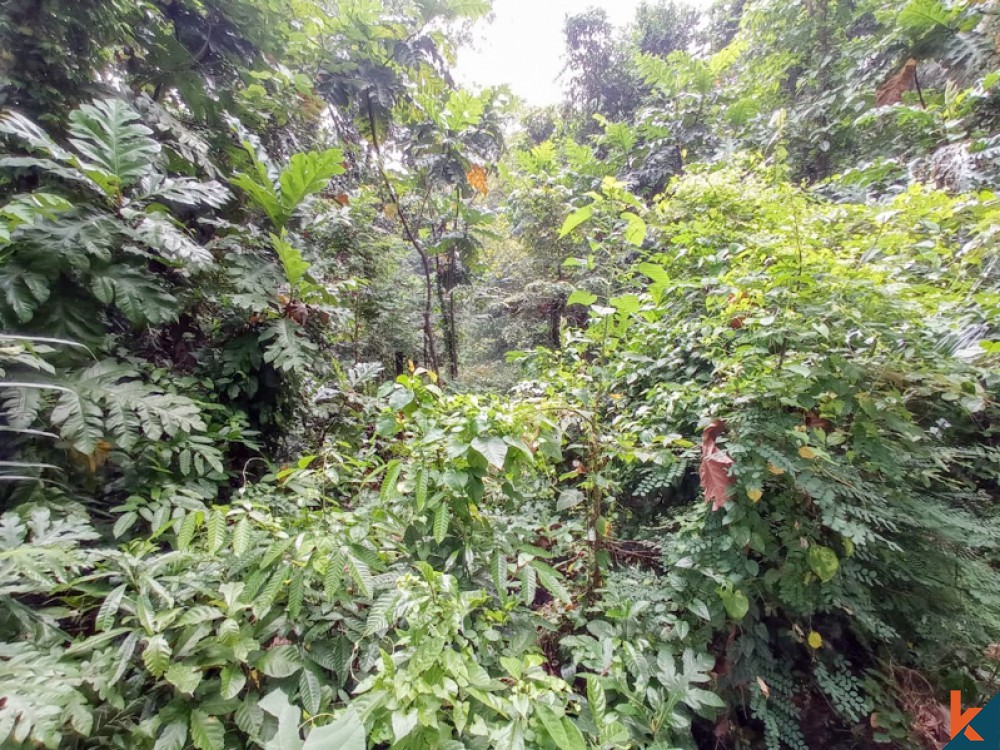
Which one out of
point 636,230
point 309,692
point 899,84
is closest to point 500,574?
point 309,692

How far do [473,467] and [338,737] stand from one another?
527mm

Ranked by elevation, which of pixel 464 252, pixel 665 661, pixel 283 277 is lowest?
pixel 665 661

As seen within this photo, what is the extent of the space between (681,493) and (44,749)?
5.65 feet

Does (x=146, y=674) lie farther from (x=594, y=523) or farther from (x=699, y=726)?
(x=699, y=726)

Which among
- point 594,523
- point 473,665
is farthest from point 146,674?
point 594,523

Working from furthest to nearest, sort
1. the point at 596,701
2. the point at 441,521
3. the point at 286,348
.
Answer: the point at 286,348
the point at 441,521
the point at 596,701

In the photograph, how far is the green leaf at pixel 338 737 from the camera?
20.4 inches

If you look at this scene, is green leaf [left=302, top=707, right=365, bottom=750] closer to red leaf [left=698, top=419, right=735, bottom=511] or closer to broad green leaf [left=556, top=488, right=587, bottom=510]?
broad green leaf [left=556, top=488, right=587, bottom=510]

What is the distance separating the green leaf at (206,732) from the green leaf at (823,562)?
4.46 feet

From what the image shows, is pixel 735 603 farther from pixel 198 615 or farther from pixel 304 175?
pixel 304 175

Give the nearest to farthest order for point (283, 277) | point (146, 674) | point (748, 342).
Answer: point (146, 674), point (748, 342), point (283, 277)

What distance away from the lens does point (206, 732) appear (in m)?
0.73

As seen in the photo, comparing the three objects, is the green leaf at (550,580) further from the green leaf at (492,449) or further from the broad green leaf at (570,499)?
the green leaf at (492,449)

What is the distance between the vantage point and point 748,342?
1289mm
